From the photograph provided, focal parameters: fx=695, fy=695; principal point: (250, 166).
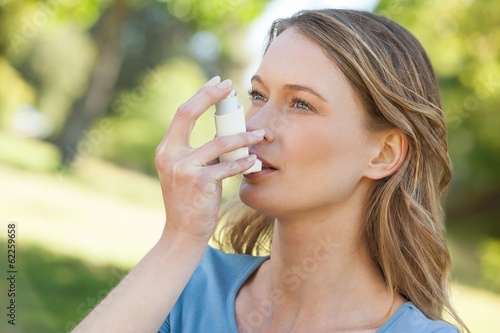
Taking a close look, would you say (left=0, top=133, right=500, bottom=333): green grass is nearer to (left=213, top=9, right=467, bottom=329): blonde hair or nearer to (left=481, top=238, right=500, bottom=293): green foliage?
(left=481, top=238, right=500, bottom=293): green foliage

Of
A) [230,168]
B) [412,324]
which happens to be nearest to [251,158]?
[230,168]

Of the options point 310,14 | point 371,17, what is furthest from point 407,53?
point 310,14

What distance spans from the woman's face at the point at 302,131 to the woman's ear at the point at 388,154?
2.9 inches

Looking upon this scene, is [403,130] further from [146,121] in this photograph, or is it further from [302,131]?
[146,121]

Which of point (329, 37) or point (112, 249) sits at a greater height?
point (112, 249)

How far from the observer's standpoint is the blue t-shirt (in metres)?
2.21

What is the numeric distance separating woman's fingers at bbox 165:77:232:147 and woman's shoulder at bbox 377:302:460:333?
2.89 ft

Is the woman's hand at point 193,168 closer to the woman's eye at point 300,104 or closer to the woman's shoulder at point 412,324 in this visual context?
the woman's eye at point 300,104

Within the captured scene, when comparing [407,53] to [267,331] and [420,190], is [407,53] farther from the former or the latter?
[267,331]

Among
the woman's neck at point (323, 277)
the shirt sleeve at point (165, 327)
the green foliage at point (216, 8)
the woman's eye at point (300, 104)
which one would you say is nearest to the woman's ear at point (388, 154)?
the woman's neck at point (323, 277)

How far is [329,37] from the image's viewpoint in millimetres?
2312

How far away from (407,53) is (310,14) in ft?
1.19

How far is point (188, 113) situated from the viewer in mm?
1976

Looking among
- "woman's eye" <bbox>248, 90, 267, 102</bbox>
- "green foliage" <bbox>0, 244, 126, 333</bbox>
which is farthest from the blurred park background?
"woman's eye" <bbox>248, 90, 267, 102</bbox>
